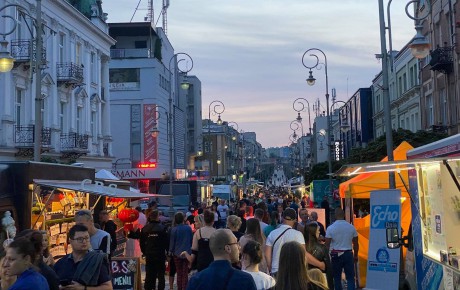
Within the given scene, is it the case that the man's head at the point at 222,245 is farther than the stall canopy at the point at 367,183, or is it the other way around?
the stall canopy at the point at 367,183

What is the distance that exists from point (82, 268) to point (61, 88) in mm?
29548

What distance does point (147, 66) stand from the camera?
184 ft

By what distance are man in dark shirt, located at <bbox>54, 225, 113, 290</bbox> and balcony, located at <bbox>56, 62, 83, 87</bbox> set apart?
28478 millimetres

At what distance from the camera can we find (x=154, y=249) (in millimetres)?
13523

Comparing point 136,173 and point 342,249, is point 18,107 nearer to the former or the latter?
point 342,249

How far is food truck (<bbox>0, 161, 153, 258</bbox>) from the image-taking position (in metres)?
10.8

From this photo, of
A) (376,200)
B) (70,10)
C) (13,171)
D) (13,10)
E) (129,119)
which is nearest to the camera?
(13,171)

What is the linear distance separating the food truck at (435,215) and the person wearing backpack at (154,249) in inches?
215

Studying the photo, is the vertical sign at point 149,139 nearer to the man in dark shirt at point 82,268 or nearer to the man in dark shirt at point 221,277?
the man in dark shirt at point 82,268

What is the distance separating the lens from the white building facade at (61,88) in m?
27.9

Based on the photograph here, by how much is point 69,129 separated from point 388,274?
88.4 ft

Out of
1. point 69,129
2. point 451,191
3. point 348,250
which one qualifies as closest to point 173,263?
point 348,250

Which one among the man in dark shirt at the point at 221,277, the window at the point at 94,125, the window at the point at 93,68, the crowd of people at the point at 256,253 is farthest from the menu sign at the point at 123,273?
the window at the point at 93,68

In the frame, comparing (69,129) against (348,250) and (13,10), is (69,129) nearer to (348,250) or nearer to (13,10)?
(13,10)
